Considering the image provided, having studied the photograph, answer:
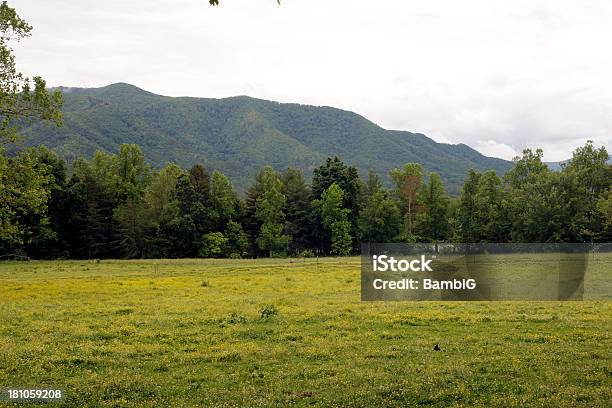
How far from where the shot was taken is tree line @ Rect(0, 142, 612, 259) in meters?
75.8

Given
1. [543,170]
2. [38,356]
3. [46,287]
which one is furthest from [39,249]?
[543,170]

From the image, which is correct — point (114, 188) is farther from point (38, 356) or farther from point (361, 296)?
point (38, 356)

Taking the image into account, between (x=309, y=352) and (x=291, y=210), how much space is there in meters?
81.3

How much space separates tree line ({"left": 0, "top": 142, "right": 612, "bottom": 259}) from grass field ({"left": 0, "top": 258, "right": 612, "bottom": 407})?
53.9 m

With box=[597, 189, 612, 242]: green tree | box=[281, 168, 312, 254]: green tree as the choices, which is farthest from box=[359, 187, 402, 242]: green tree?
box=[597, 189, 612, 242]: green tree

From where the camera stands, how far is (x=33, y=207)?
19875 mm

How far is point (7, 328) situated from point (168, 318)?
574 cm

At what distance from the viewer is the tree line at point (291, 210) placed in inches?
2985

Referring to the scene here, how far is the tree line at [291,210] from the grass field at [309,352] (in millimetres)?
53876

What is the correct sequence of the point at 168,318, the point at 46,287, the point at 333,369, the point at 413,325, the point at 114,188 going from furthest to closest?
the point at 114,188
the point at 46,287
the point at 168,318
the point at 413,325
the point at 333,369

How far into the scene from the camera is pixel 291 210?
95625 millimetres

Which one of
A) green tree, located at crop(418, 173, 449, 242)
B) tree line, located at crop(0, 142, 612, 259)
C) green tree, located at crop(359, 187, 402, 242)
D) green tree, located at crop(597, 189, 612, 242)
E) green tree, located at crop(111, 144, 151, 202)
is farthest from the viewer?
green tree, located at crop(418, 173, 449, 242)

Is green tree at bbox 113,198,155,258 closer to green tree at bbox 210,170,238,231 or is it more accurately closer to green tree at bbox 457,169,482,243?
green tree at bbox 210,170,238,231

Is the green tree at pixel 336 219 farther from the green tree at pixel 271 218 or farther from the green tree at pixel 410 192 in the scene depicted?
the green tree at pixel 410 192
